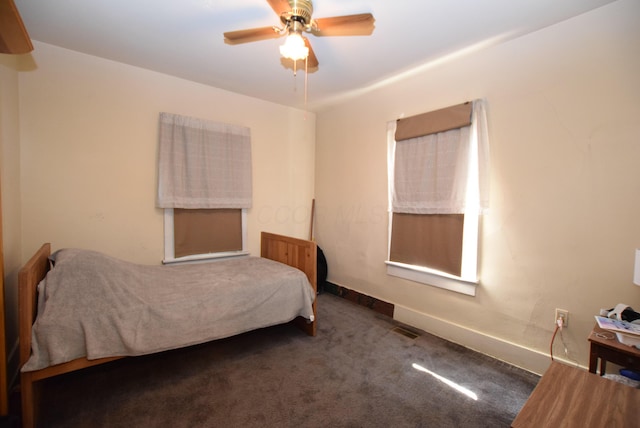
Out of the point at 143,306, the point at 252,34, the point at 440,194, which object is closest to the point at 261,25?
the point at 252,34

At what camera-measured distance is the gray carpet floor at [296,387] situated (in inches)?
61.7

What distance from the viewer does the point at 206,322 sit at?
1.96 metres

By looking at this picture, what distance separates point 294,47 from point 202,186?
1.93 meters

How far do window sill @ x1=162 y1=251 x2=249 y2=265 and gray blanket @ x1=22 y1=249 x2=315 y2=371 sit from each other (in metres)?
0.43

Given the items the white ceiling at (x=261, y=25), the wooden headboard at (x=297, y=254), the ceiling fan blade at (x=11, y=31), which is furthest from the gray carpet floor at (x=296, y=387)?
the white ceiling at (x=261, y=25)

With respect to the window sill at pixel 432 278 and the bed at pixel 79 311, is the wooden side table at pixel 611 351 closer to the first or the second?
the window sill at pixel 432 278

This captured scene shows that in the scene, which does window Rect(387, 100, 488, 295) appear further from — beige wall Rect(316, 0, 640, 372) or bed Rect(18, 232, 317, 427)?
bed Rect(18, 232, 317, 427)

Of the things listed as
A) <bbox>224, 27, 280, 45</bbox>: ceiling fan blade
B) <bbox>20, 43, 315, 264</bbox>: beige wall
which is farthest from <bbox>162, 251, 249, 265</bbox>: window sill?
<bbox>224, 27, 280, 45</bbox>: ceiling fan blade

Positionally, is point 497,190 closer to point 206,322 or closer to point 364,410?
point 364,410

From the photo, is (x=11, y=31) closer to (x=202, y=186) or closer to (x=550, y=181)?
(x=202, y=186)

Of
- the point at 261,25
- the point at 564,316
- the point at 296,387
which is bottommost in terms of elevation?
the point at 296,387

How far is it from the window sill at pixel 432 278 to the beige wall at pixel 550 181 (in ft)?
0.24

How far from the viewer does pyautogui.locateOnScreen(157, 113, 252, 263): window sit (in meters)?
2.85

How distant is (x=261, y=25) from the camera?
201cm
